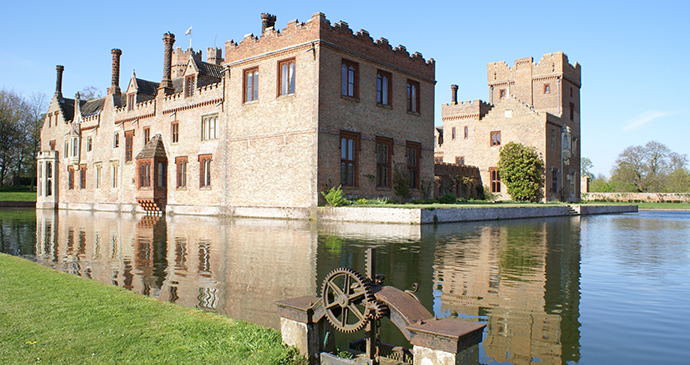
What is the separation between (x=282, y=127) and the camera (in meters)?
25.0

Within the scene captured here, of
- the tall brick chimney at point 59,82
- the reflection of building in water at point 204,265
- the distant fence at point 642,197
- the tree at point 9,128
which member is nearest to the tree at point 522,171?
the distant fence at point 642,197

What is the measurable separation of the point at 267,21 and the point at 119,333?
25307 millimetres

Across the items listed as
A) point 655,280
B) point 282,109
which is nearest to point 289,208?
point 282,109

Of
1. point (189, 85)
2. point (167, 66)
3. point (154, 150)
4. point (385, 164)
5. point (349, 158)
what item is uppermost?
point (167, 66)

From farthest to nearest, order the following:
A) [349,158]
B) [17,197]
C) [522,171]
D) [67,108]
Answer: [17,197]
[67,108]
[522,171]
[349,158]

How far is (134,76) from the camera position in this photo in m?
37.8

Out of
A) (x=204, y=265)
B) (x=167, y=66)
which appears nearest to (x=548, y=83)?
(x=167, y=66)

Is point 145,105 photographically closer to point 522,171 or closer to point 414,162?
point 414,162

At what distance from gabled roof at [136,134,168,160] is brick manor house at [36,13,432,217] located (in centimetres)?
8

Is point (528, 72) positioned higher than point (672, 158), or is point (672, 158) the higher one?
point (528, 72)

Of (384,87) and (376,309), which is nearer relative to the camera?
(376,309)

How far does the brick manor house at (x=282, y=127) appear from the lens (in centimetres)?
2397

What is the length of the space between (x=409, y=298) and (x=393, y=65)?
24683 mm

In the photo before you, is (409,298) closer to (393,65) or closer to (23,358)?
(23,358)
